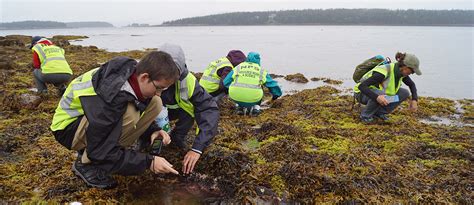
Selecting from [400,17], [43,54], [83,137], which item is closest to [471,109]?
[83,137]

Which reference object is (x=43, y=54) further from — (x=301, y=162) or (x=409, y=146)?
(x=409, y=146)

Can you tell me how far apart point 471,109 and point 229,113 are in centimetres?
506

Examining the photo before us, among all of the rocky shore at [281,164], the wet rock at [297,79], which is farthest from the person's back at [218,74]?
the wet rock at [297,79]

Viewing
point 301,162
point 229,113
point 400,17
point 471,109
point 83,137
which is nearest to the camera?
point 83,137

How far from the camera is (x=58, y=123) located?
2.69m

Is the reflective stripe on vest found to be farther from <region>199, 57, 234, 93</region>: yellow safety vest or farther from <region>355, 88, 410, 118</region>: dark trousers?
<region>355, 88, 410, 118</region>: dark trousers

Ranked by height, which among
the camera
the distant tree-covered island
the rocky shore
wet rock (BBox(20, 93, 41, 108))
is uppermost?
the distant tree-covered island

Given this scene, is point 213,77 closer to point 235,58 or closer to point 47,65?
point 235,58

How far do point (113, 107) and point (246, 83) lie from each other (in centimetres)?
350

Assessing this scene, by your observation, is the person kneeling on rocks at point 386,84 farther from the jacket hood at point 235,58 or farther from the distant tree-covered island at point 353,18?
the distant tree-covered island at point 353,18

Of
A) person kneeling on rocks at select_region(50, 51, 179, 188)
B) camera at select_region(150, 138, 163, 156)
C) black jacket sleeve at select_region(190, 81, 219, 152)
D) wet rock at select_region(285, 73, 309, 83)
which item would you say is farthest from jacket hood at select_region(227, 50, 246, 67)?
wet rock at select_region(285, 73, 309, 83)

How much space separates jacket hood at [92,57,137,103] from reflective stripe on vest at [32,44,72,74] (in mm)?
4958

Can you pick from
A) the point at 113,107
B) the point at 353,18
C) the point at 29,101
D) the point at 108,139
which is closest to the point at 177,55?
the point at 113,107

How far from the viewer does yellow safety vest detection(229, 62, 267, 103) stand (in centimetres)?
569
